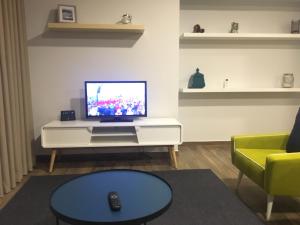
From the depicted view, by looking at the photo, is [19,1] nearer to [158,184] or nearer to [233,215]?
[158,184]

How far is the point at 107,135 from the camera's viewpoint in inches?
140

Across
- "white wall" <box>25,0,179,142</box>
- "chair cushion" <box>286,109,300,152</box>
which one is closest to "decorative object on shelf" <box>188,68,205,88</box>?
"white wall" <box>25,0,179,142</box>

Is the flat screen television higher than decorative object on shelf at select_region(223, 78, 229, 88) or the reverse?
the reverse

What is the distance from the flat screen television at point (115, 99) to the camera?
359cm

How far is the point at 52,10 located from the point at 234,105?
309cm

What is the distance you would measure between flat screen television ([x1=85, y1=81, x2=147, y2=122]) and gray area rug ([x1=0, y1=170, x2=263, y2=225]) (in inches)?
36.4

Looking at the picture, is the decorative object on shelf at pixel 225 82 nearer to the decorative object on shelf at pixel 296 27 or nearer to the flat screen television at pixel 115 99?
the decorative object on shelf at pixel 296 27

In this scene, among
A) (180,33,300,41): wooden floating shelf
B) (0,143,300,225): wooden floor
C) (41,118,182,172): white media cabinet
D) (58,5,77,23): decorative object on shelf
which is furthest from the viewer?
(180,33,300,41): wooden floating shelf

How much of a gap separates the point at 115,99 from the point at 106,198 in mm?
1963

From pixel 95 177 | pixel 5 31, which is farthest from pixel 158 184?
pixel 5 31

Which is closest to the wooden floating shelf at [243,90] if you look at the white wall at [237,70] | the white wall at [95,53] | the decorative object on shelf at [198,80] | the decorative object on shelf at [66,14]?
the decorative object on shelf at [198,80]

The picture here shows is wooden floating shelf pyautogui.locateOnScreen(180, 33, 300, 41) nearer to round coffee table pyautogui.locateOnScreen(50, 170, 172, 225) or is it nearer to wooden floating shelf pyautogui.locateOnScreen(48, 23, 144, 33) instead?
wooden floating shelf pyautogui.locateOnScreen(48, 23, 144, 33)

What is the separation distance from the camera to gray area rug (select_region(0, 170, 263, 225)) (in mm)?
2303

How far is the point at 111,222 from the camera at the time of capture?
5.02 ft
